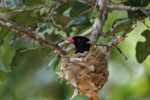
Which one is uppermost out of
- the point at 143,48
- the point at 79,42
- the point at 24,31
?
the point at 24,31

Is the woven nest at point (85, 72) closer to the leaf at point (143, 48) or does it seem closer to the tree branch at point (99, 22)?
the tree branch at point (99, 22)

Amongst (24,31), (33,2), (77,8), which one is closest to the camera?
(24,31)

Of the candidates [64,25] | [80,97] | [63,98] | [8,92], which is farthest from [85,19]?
[8,92]

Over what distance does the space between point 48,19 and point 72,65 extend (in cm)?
75

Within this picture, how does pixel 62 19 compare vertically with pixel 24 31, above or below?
below

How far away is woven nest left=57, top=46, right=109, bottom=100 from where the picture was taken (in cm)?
332

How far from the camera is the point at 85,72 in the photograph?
3350mm

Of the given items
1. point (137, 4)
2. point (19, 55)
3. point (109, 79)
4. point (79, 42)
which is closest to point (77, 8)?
point (79, 42)

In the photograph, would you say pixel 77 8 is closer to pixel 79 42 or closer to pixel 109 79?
pixel 79 42

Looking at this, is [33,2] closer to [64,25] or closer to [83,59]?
[64,25]

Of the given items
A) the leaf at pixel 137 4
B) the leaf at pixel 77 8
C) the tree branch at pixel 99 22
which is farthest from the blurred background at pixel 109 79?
the leaf at pixel 137 4

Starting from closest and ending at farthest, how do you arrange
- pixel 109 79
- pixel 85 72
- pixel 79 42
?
pixel 85 72 → pixel 79 42 → pixel 109 79

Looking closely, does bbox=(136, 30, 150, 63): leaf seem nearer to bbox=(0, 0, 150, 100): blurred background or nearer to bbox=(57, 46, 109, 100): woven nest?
bbox=(57, 46, 109, 100): woven nest

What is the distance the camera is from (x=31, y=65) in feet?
24.3
